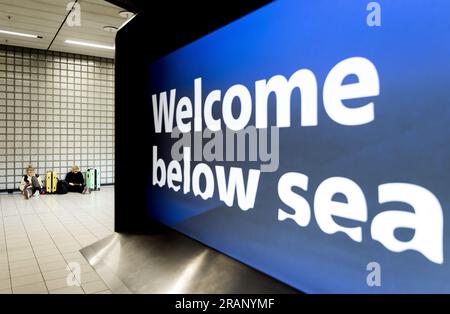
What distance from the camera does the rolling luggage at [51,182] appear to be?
8.48m

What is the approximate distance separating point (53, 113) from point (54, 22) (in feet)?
9.63

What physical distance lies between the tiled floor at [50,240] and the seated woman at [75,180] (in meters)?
0.97

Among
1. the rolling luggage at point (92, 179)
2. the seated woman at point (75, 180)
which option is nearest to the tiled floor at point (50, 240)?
the seated woman at point (75, 180)

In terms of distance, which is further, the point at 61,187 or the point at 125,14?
the point at 61,187

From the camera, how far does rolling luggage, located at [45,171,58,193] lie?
334 inches

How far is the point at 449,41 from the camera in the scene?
1.48 metres

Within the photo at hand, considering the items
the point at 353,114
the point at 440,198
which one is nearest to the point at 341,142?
the point at 353,114

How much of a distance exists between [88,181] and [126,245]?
18.9ft

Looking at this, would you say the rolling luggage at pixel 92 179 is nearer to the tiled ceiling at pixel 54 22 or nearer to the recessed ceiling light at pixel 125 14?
the tiled ceiling at pixel 54 22

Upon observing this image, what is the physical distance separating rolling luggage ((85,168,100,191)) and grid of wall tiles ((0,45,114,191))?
1.39 feet

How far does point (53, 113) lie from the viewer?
8797 mm

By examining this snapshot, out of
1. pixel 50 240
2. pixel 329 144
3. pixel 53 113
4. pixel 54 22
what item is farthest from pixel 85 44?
pixel 329 144

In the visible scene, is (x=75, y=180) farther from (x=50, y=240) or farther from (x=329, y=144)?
(x=329, y=144)
